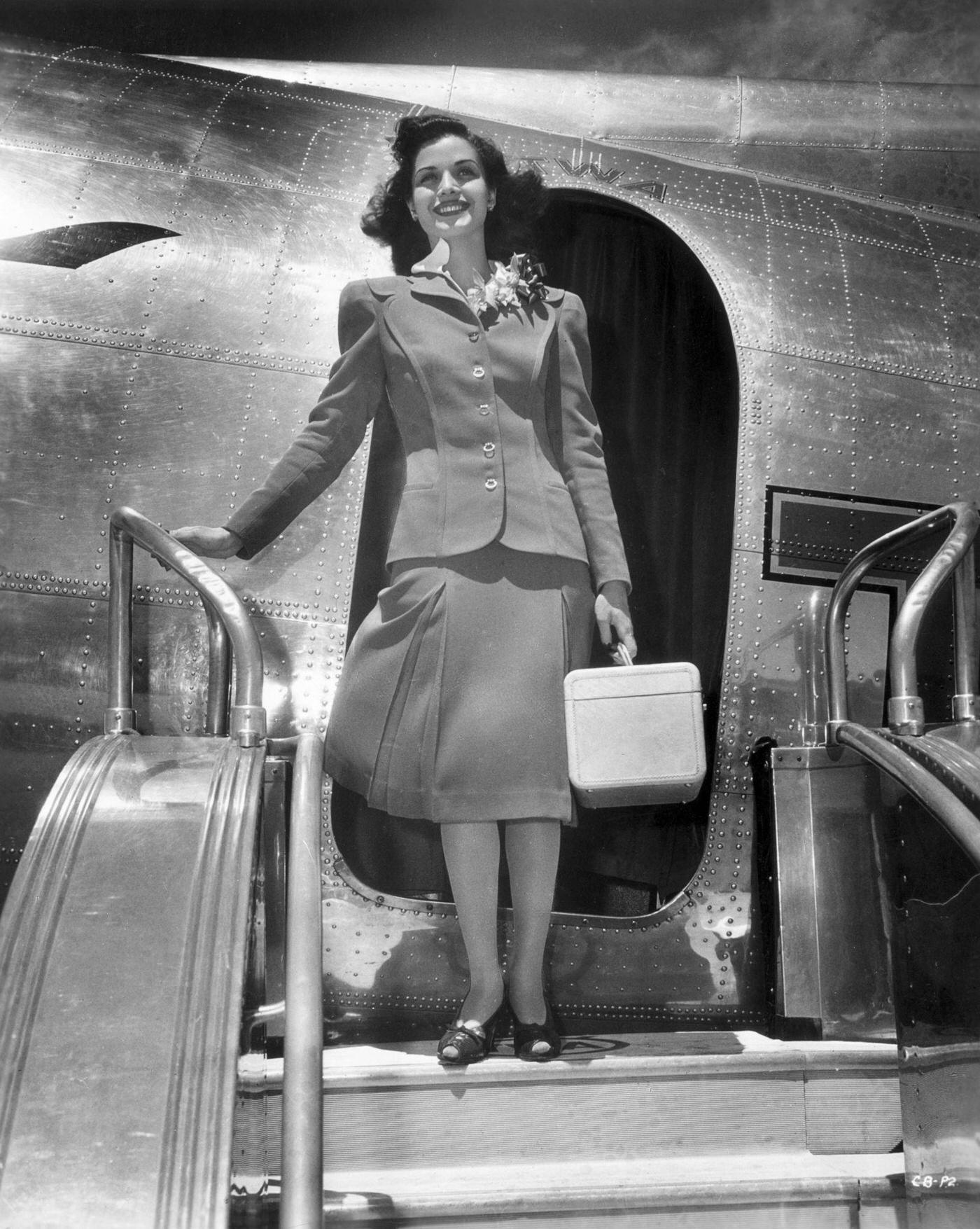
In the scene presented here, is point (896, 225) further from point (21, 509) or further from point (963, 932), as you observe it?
point (21, 509)

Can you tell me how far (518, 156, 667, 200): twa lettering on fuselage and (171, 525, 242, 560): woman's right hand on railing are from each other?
1.22 m

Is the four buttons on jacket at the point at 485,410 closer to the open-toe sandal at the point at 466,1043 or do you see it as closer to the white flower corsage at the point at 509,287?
the white flower corsage at the point at 509,287

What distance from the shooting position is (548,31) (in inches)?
114

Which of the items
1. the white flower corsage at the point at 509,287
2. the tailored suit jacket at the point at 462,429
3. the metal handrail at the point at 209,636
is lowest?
the metal handrail at the point at 209,636

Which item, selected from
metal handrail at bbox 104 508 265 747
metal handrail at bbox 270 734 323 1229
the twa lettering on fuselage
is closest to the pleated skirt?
metal handrail at bbox 104 508 265 747

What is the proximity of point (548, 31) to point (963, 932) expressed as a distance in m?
2.25

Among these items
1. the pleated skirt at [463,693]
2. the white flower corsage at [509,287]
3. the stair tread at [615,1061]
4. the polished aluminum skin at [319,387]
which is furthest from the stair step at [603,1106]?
the white flower corsage at [509,287]

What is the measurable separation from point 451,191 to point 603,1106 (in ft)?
6.09

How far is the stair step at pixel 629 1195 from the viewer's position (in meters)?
1.83

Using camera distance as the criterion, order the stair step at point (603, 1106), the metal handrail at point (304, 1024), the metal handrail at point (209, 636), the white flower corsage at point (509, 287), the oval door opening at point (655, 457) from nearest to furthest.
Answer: the metal handrail at point (304, 1024) → the stair step at point (603, 1106) → the metal handrail at point (209, 636) → the white flower corsage at point (509, 287) → the oval door opening at point (655, 457)

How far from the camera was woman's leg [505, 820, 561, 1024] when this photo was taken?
221 centimetres

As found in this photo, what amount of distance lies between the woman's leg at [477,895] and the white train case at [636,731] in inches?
8.7

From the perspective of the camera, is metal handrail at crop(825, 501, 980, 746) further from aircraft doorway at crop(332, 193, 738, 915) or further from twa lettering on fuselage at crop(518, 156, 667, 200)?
twa lettering on fuselage at crop(518, 156, 667, 200)

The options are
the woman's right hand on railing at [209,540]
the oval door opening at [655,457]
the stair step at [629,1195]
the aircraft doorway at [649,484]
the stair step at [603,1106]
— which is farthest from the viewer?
the oval door opening at [655,457]
